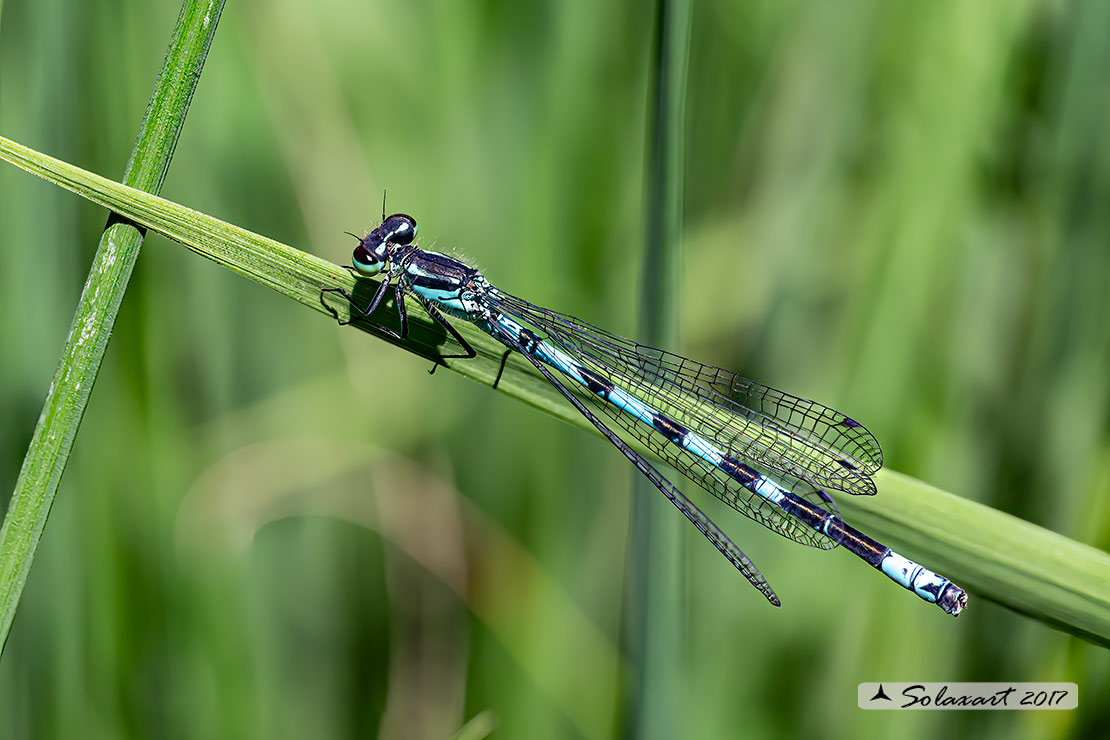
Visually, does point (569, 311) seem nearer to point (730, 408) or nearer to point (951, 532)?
point (730, 408)

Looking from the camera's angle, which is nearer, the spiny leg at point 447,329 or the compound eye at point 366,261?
the spiny leg at point 447,329

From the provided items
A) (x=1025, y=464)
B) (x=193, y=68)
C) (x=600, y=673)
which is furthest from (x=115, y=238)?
(x=1025, y=464)

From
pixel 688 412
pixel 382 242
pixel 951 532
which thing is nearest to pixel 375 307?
pixel 382 242

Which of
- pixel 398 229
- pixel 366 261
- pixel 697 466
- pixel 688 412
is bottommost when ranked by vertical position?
pixel 697 466

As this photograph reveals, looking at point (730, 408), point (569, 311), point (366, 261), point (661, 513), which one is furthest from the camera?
point (569, 311)

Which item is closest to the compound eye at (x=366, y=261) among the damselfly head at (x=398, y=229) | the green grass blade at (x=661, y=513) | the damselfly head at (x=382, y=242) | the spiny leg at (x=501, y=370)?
the damselfly head at (x=382, y=242)

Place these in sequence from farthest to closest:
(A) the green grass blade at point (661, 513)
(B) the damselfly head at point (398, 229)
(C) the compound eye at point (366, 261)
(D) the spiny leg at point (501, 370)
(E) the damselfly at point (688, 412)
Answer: (B) the damselfly head at point (398, 229) < (C) the compound eye at point (366, 261) < (E) the damselfly at point (688, 412) < (D) the spiny leg at point (501, 370) < (A) the green grass blade at point (661, 513)

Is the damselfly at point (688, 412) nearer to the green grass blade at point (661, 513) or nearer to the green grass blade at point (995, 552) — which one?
the green grass blade at point (661, 513)
